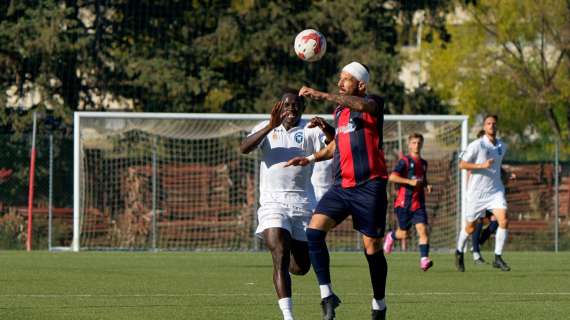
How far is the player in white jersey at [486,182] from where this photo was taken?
19109 mm

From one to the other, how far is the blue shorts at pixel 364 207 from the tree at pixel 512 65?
31.4 m

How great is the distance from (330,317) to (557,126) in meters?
35.6

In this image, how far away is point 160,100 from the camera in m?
33.2

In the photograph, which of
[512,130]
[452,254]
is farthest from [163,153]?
[512,130]

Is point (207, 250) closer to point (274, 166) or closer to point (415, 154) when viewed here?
point (415, 154)

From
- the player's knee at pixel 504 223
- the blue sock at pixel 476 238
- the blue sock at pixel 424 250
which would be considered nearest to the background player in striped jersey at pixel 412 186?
the blue sock at pixel 424 250

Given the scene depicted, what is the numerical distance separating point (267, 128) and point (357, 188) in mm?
911

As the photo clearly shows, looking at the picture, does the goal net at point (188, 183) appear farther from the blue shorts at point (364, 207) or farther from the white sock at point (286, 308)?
the white sock at point (286, 308)

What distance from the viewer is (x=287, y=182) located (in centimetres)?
1137

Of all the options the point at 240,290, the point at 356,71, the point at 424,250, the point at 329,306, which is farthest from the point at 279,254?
the point at 424,250

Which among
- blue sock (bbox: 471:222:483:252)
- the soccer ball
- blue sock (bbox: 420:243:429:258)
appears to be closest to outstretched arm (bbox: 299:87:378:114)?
the soccer ball

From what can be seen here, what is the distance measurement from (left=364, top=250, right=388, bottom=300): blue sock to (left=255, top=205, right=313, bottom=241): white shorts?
33.0 inches

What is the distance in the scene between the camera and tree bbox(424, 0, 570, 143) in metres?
42.8

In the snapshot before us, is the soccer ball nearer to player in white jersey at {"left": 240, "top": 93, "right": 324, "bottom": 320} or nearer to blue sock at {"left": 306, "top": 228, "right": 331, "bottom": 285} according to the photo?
player in white jersey at {"left": 240, "top": 93, "right": 324, "bottom": 320}
